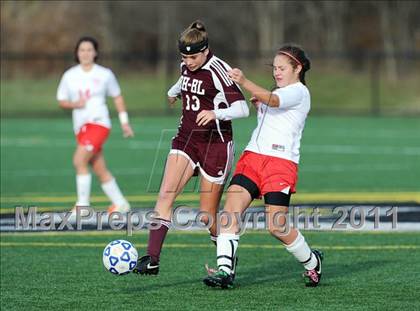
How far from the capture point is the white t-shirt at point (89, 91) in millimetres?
12398

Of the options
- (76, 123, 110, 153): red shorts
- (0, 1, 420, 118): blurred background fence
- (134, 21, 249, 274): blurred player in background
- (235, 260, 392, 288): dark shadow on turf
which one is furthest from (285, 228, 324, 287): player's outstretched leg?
(0, 1, 420, 118): blurred background fence

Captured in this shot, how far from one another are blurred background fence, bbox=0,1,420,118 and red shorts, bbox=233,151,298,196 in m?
28.2

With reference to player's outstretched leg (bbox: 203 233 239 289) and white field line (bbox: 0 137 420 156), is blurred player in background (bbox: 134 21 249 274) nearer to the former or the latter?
player's outstretched leg (bbox: 203 233 239 289)

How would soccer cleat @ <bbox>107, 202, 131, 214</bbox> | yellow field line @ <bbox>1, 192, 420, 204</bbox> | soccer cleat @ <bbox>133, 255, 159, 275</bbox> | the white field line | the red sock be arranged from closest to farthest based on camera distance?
soccer cleat @ <bbox>133, 255, 159, 275</bbox> → the red sock → soccer cleat @ <bbox>107, 202, 131, 214</bbox> → yellow field line @ <bbox>1, 192, 420, 204</bbox> → the white field line

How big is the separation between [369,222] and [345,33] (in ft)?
153

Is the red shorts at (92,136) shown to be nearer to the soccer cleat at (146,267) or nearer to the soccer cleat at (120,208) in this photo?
the soccer cleat at (120,208)

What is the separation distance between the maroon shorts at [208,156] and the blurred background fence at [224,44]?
2785 cm

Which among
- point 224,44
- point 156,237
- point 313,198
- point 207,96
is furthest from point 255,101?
point 224,44

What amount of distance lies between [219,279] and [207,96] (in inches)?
57.0

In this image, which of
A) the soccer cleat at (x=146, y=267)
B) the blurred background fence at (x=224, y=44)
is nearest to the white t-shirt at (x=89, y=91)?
the soccer cleat at (x=146, y=267)

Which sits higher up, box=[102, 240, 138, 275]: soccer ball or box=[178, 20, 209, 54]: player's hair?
box=[178, 20, 209, 54]: player's hair

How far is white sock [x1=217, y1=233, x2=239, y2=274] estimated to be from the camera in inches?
307

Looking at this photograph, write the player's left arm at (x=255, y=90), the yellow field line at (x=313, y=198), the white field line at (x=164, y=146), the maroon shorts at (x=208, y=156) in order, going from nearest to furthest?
the player's left arm at (x=255, y=90), the maroon shorts at (x=208, y=156), the yellow field line at (x=313, y=198), the white field line at (x=164, y=146)

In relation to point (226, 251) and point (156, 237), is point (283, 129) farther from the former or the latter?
point (156, 237)
